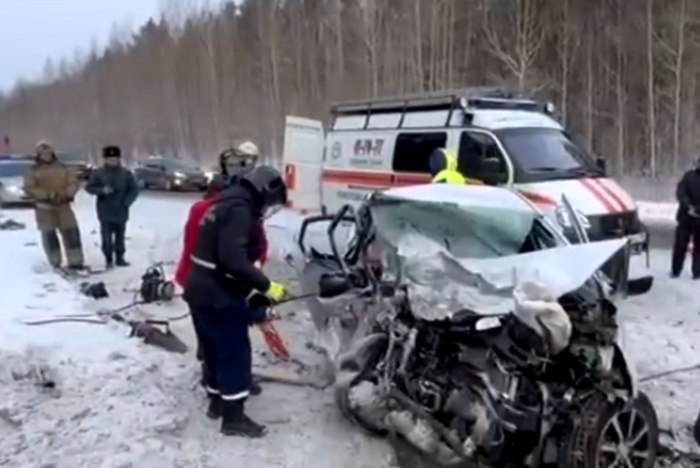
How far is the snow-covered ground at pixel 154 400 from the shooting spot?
4.66 m

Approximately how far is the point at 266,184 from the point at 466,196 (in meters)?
1.24

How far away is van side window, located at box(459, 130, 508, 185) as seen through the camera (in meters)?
10.2

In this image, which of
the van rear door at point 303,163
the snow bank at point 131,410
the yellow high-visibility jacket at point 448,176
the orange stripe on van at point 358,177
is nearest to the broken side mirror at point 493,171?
the orange stripe on van at point 358,177

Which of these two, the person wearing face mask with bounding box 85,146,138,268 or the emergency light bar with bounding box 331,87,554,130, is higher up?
the emergency light bar with bounding box 331,87,554,130

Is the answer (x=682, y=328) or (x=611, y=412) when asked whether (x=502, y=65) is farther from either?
(x=611, y=412)

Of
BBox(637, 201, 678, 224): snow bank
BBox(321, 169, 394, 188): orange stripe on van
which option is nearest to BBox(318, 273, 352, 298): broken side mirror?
BBox(321, 169, 394, 188): orange stripe on van

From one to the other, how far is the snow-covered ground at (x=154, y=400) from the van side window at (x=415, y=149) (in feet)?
12.3

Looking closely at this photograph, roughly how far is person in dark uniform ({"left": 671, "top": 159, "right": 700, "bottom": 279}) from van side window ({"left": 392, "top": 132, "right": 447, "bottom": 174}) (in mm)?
3145

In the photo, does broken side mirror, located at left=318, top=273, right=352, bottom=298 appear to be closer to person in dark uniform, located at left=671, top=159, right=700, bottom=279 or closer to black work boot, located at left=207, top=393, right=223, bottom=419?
black work boot, located at left=207, top=393, right=223, bottom=419

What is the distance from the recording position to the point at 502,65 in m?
38.2

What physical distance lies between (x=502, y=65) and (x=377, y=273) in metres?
35.1

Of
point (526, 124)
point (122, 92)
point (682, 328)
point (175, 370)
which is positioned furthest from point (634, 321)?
point (122, 92)

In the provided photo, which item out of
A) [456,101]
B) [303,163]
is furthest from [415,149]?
[303,163]

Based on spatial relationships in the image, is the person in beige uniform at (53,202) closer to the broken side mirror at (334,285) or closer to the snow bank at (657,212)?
the broken side mirror at (334,285)
